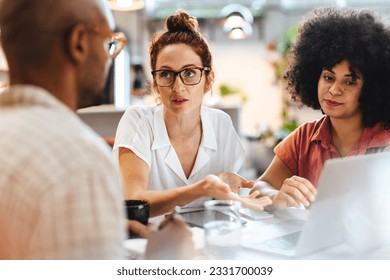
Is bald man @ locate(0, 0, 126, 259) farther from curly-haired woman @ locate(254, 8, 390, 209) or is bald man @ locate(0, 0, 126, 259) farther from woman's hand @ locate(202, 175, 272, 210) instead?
curly-haired woman @ locate(254, 8, 390, 209)

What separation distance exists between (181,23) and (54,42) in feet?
2.12

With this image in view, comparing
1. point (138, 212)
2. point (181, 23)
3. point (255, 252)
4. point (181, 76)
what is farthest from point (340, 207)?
point (181, 23)

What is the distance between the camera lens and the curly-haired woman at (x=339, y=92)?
4.35ft

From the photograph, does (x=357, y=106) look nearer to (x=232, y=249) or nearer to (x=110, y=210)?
(x=232, y=249)

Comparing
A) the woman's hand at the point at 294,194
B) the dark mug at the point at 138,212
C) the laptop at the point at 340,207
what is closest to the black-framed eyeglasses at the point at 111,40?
the dark mug at the point at 138,212

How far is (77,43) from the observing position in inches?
28.2

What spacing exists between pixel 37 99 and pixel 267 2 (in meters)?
6.37

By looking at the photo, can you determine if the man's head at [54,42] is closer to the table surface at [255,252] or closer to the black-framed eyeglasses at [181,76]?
the table surface at [255,252]

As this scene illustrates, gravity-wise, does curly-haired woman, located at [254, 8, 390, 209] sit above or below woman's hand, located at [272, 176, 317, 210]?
above

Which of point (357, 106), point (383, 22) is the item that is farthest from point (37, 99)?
point (383, 22)

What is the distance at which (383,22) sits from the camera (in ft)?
4.49

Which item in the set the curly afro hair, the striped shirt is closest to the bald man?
the striped shirt

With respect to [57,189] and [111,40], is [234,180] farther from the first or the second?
[57,189]

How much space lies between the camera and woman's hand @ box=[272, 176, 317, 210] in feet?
3.76
